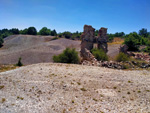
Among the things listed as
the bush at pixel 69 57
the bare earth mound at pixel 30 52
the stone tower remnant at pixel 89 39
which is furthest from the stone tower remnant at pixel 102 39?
the bare earth mound at pixel 30 52

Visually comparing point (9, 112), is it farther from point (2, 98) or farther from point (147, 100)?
point (147, 100)

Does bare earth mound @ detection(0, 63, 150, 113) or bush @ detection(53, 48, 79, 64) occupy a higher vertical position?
bush @ detection(53, 48, 79, 64)

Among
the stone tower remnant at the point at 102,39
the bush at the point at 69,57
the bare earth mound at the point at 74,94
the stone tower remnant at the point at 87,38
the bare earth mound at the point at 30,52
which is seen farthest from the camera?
the bare earth mound at the point at 30,52

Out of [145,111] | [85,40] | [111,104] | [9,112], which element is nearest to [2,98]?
[9,112]

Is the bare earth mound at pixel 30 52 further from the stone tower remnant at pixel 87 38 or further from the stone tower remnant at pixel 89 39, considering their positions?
the stone tower remnant at pixel 89 39

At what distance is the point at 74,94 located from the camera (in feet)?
26.8

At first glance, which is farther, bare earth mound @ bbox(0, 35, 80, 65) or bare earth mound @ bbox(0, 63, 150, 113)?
bare earth mound @ bbox(0, 35, 80, 65)

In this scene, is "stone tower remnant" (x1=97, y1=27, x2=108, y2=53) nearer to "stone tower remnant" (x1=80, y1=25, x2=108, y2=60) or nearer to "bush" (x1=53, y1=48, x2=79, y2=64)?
"stone tower remnant" (x1=80, y1=25, x2=108, y2=60)

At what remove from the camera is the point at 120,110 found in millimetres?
6484

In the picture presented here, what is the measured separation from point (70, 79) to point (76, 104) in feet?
11.6

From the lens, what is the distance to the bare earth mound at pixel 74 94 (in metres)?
6.65

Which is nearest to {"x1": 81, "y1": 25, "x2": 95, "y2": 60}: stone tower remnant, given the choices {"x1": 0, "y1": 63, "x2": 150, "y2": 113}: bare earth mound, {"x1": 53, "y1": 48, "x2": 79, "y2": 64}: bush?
{"x1": 53, "y1": 48, "x2": 79, "y2": 64}: bush

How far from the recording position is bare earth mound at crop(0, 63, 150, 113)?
21.8ft

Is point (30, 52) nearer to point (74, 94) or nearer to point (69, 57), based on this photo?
point (69, 57)
